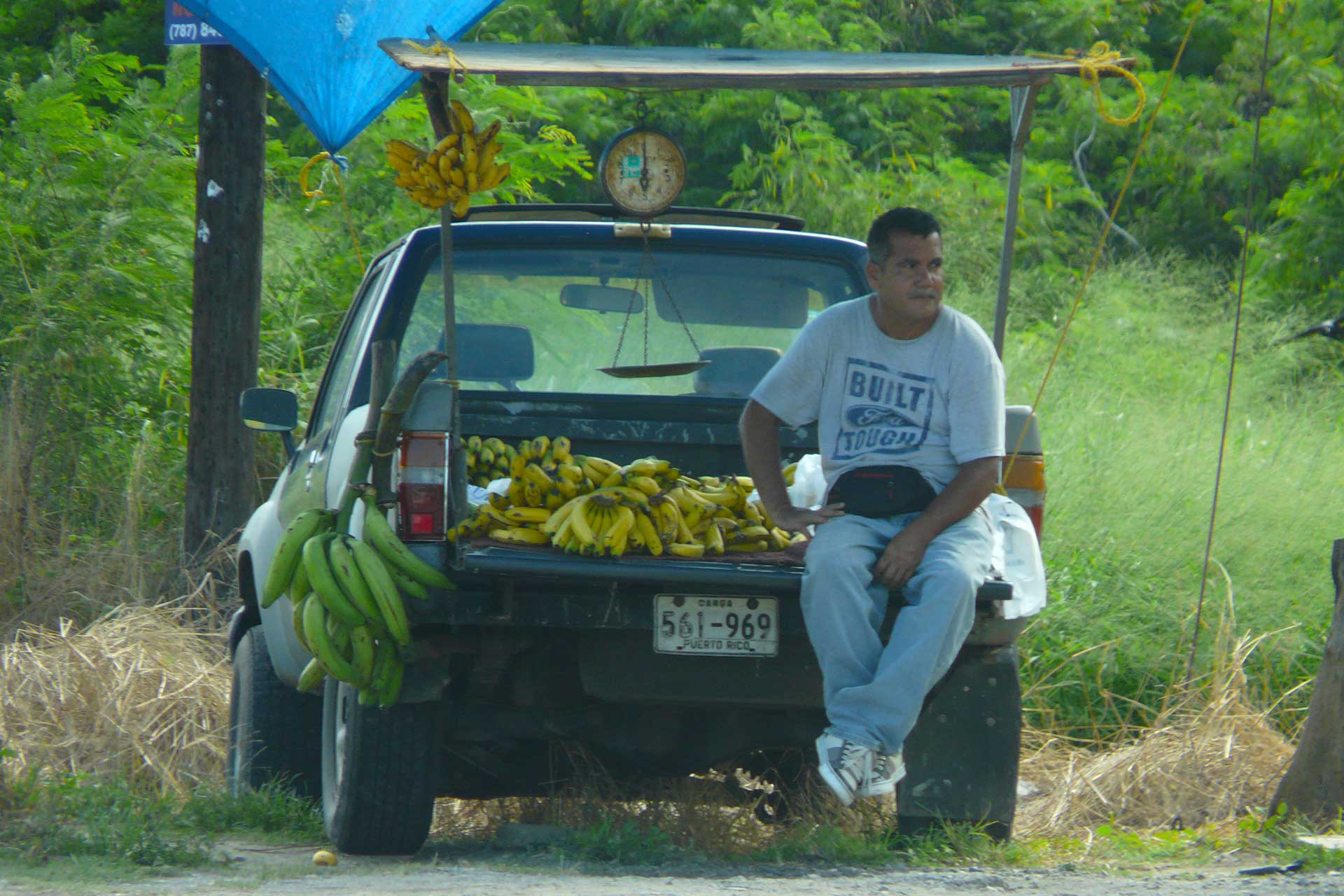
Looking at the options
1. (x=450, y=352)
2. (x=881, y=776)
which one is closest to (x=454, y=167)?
(x=450, y=352)

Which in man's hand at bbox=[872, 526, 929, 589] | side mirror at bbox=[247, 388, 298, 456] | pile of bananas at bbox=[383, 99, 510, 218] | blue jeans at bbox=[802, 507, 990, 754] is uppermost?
pile of bananas at bbox=[383, 99, 510, 218]

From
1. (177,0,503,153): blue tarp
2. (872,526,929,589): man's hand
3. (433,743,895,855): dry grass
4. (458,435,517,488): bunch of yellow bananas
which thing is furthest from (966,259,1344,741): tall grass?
(177,0,503,153): blue tarp

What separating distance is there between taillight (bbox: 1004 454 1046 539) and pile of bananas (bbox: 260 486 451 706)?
169 cm

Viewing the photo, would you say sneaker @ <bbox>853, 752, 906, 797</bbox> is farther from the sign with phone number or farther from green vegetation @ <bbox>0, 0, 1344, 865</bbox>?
the sign with phone number

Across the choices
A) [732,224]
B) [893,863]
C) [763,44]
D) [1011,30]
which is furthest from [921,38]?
[893,863]

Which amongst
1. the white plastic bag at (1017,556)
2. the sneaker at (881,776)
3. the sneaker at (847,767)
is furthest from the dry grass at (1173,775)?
the sneaker at (847,767)

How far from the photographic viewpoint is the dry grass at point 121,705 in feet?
20.6

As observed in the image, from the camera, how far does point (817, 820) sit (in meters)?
5.04

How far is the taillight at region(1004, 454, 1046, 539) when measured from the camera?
467 centimetres

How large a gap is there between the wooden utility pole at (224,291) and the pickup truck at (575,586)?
6.89 ft

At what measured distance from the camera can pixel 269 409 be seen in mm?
5527

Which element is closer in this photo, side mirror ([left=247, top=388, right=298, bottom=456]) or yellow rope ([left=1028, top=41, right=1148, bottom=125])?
yellow rope ([left=1028, top=41, right=1148, bottom=125])

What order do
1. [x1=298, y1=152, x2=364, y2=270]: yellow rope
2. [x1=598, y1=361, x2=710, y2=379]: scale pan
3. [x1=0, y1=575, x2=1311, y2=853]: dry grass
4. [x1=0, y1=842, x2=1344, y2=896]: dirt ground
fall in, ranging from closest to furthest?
[x1=0, y1=842, x2=1344, y2=896]: dirt ground < [x1=598, y1=361, x2=710, y2=379]: scale pan < [x1=0, y1=575, x2=1311, y2=853]: dry grass < [x1=298, y1=152, x2=364, y2=270]: yellow rope

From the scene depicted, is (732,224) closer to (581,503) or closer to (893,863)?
(581,503)
